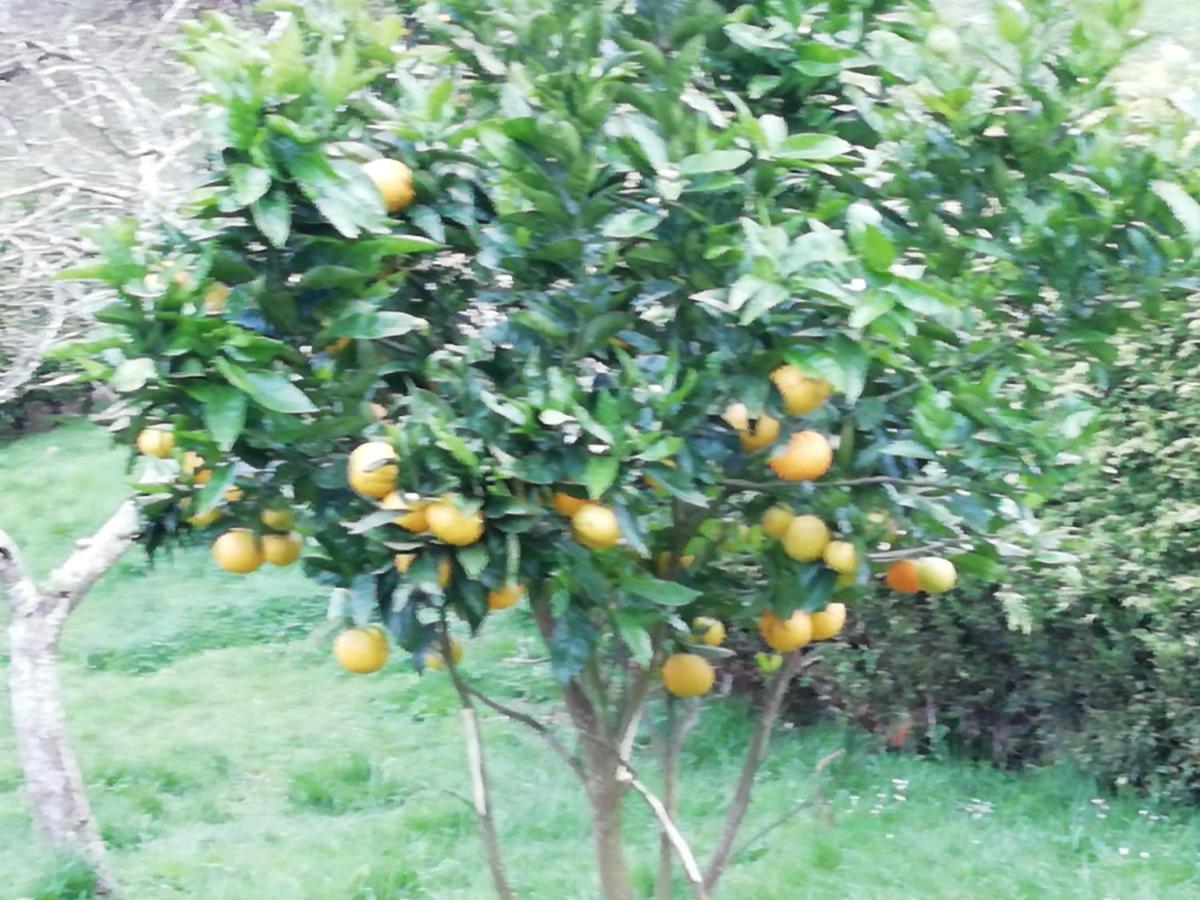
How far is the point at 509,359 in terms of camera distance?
1.85 metres

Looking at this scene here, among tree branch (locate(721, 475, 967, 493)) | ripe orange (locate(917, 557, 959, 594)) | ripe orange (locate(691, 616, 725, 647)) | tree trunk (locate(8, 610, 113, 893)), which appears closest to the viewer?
tree branch (locate(721, 475, 967, 493))

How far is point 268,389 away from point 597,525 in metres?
0.44

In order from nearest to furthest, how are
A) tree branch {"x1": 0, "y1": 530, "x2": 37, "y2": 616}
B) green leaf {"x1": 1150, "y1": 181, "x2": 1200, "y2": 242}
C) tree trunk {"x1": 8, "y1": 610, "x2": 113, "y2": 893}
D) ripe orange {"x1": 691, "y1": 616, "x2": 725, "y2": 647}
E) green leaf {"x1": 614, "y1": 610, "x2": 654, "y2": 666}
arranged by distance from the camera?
green leaf {"x1": 1150, "y1": 181, "x2": 1200, "y2": 242} < green leaf {"x1": 614, "y1": 610, "x2": 654, "y2": 666} < ripe orange {"x1": 691, "y1": 616, "x2": 725, "y2": 647} < tree branch {"x1": 0, "y1": 530, "x2": 37, "y2": 616} < tree trunk {"x1": 8, "y1": 610, "x2": 113, "y2": 893}

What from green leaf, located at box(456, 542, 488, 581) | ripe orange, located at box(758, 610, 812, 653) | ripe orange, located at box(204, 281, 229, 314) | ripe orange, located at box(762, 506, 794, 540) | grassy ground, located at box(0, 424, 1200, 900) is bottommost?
grassy ground, located at box(0, 424, 1200, 900)

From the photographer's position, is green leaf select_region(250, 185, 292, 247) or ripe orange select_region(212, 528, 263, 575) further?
ripe orange select_region(212, 528, 263, 575)

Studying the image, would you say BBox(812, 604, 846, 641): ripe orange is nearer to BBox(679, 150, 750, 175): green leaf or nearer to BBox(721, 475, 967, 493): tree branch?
BBox(721, 475, 967, 493): tree branch

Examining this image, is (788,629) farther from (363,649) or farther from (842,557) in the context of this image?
(363,649)

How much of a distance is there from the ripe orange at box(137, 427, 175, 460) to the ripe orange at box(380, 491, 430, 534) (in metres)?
0.33

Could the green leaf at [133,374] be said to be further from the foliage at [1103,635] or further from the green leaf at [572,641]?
the foliage at [1103,635]

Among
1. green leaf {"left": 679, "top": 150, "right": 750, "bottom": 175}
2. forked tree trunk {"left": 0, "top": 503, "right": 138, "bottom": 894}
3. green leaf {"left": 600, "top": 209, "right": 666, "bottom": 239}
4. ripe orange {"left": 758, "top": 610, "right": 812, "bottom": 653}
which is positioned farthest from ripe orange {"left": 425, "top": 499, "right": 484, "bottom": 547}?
forked tree trunk {"left": 0, "top": 503, "right": 138, "bottom": 894}

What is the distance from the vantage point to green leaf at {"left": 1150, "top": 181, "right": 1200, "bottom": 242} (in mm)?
1682

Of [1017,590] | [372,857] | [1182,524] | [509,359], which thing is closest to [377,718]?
[372,857]

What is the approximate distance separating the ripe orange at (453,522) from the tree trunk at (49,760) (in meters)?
3.06

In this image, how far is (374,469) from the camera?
1.65 metres
